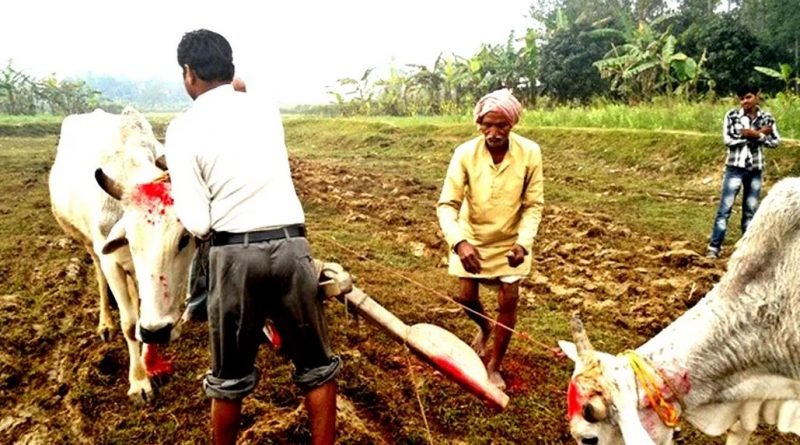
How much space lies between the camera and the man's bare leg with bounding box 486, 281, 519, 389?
3.65m

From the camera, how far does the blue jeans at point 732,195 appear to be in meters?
6.43

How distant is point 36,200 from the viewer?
10.0 meters

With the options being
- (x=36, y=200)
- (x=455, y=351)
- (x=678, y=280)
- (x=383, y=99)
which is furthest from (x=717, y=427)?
(x=383, y=99)

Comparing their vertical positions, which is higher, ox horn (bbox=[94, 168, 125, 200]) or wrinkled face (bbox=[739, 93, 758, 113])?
wrinkled face (bbox=[739, 93, 758, 113])

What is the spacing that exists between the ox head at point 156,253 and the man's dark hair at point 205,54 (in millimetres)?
788

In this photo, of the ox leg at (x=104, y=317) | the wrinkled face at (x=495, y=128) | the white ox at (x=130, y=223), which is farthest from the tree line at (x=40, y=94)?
the wrinkled face at (x=495, y=128)

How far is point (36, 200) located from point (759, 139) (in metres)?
10.1

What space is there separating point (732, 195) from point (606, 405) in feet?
16.9

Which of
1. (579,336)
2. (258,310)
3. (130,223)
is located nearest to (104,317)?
(130,223)

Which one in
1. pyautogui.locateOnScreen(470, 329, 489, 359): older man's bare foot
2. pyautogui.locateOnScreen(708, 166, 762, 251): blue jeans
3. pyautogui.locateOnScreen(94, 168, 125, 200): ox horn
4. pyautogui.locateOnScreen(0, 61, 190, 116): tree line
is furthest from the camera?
pyautogui.locateOnScreen(0, 61, 190, 116): tree line

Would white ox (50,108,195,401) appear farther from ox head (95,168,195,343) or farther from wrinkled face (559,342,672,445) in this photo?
wrinkled face (559,342,672,445)

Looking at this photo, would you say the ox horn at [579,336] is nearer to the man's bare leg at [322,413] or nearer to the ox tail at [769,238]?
the ox tail at [769,238]

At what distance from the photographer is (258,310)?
2508 millimetres

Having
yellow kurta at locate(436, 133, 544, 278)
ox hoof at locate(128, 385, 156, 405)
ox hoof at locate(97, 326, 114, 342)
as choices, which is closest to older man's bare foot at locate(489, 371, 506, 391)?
yellow kurta at locate(436, 133, 544, 278)
